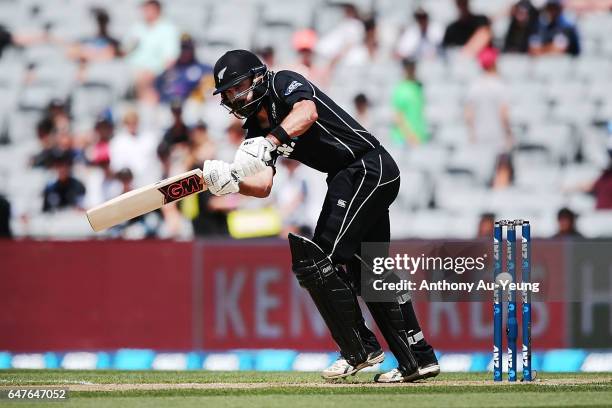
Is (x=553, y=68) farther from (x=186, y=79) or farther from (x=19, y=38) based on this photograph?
(x=19, y=38)

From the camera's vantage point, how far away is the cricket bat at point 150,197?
6.23 meters

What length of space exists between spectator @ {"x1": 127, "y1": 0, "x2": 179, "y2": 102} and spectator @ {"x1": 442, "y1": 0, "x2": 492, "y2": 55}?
295 centimetres

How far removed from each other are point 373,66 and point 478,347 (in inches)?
180

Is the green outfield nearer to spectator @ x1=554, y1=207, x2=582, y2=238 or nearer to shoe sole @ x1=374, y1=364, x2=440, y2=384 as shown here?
shoe sole @ x1=374, y1=364, x2=440, y2=384

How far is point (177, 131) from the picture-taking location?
11.4 m

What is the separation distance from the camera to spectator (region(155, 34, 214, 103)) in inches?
488

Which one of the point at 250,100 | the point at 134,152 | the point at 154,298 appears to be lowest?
the point at 154,298

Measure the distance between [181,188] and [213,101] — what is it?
6318 millimetres

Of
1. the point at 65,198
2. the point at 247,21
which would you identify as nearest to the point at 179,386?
the point at 65,198

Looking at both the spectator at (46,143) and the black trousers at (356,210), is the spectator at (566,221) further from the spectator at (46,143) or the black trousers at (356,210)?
the spectator at (46,143)

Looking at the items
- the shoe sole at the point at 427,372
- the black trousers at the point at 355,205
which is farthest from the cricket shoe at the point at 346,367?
the black trousers at the point at 355,205

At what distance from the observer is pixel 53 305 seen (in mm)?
9500

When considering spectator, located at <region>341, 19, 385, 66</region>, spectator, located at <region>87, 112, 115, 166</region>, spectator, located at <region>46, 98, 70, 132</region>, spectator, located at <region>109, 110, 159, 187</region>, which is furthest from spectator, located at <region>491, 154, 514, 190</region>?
spectator, located at <region>46, 98, 70, 132</region>

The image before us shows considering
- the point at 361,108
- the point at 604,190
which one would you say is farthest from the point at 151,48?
the point at 604,190
